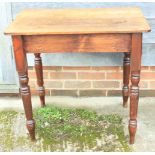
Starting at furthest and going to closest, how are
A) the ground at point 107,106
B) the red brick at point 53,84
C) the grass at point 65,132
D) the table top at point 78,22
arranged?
1. the red brick at point 53,84
2. the ground at point 107,106
3. the grass at point 65,132
4. the table top at point 78,22

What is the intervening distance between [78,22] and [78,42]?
0.19 metres

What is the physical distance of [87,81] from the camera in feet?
10.0

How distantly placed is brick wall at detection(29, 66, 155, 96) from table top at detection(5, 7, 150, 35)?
2.29 ft

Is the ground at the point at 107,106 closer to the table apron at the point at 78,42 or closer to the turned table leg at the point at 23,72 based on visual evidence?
the turned table leg at the point at 23,72

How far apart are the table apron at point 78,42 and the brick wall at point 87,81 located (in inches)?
35.9

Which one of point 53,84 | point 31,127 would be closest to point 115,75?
point 53,84

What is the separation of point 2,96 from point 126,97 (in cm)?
119

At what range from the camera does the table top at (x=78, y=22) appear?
201 centimetres

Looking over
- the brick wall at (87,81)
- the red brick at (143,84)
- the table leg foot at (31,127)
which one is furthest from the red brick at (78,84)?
the table leg foot at (31,127)

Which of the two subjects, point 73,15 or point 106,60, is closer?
point 73,15

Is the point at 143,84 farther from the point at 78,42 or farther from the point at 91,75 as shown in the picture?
the point at 78,42

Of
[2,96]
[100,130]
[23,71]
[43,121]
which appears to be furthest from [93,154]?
[2,96]

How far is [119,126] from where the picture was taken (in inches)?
104

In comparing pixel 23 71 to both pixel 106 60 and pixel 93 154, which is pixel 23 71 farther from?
pixel 106 60
